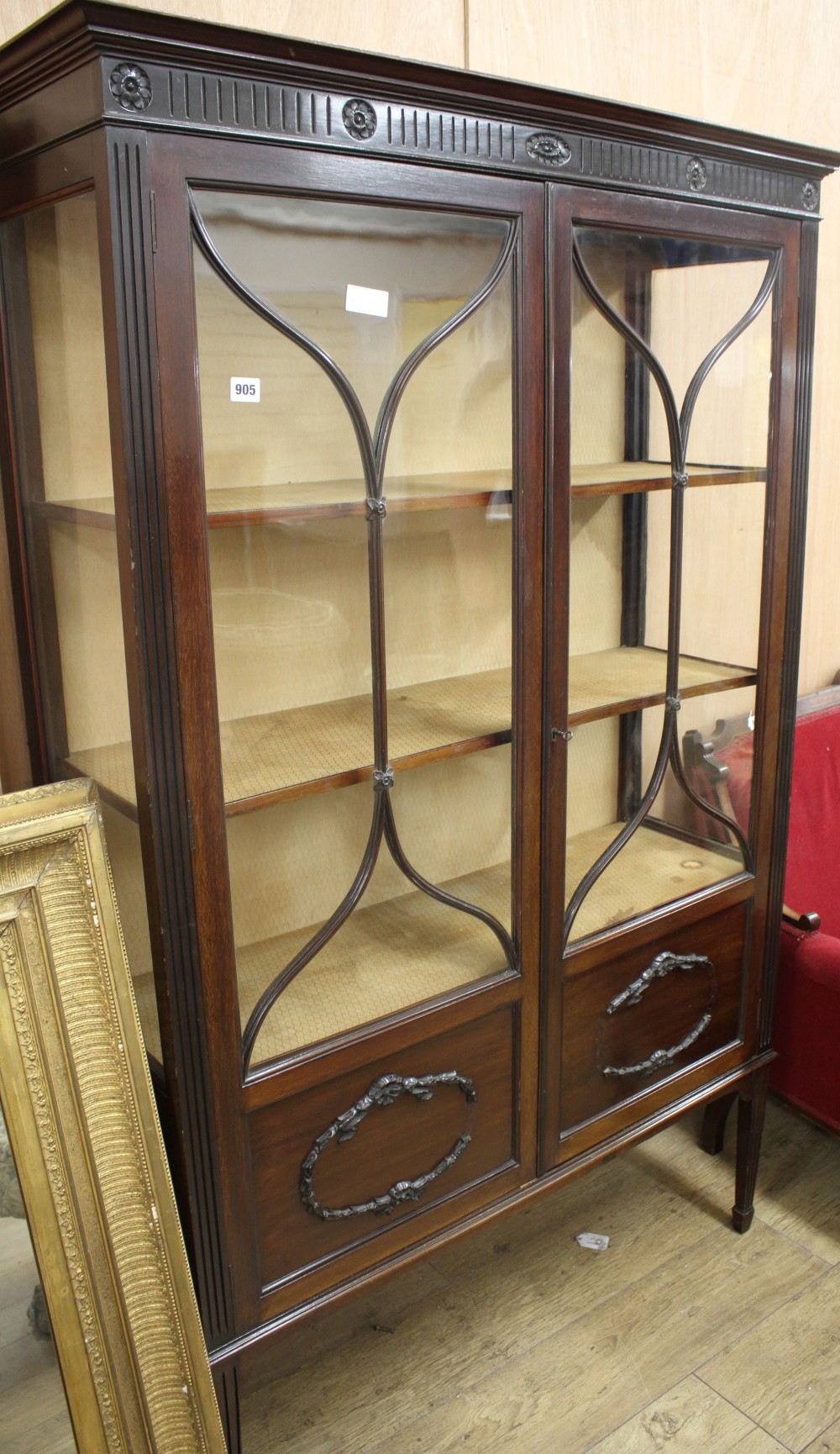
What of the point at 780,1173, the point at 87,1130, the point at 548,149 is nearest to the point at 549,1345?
the point at 780,1173

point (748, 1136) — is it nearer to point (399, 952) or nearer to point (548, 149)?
point (399, 952)

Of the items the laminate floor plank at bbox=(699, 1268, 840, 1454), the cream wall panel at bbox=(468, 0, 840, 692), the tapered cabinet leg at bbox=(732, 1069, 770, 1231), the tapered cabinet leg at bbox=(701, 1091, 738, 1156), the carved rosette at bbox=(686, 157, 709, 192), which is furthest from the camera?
the tapered cabinet leg at bbox=(701, 1091, 738, 1156)

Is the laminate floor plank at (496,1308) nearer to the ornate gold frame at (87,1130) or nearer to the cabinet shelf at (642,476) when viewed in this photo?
the ornate gold frame at (87,1130)

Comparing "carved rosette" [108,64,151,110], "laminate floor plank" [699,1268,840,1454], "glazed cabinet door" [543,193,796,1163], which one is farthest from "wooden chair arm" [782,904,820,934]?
"carved rosette" [108,64,151,110]

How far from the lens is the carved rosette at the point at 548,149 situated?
113cm

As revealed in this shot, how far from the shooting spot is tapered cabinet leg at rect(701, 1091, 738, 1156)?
188cm

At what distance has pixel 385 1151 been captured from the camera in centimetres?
125

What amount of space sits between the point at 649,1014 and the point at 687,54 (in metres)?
1.47

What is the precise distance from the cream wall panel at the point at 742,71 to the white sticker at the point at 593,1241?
1178mm

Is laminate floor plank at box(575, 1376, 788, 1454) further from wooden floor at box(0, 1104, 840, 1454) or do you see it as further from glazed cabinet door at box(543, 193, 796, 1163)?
glazed cabinet door at box(543, 193, 796, 1163)

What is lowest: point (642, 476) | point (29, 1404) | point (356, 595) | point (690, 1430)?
point (690, 1430)

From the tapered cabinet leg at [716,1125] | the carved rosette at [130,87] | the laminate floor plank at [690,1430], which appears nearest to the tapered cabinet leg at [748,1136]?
the tapered cabinet leg at [716,1125]

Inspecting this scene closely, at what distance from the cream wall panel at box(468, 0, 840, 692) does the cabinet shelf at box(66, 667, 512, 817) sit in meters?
0.89

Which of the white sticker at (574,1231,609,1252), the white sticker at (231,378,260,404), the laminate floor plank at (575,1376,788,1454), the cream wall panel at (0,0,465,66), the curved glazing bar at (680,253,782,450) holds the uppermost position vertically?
the cream wall panel at (0,0,465,66)
